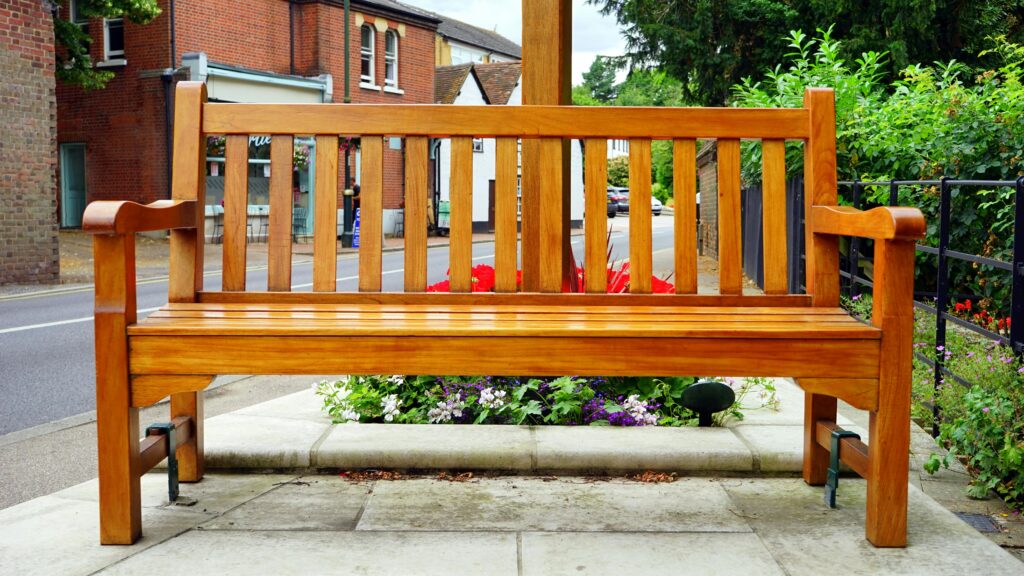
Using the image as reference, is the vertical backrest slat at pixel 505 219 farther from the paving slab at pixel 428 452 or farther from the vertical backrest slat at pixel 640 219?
the paving slab at pixel 428 452

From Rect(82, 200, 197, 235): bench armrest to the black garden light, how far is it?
6.37ft

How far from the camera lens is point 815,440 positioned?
11.2 ft

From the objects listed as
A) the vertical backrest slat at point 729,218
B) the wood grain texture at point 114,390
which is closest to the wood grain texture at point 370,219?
the wood grain texture at point 114,390

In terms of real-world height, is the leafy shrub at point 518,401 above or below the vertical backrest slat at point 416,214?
below

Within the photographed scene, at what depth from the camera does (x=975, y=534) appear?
9.66 feet

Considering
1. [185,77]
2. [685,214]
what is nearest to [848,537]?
[685,214]

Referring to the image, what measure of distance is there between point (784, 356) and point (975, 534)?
799 millimetres

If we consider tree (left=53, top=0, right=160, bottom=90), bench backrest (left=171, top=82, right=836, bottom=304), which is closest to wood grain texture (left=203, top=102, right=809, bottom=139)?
bench backrest (left=171, top=82, right=836, bottom=304)

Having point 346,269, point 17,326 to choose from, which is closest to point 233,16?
point 346,269

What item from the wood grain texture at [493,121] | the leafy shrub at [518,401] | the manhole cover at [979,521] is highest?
the wood grain texture at [493,121]

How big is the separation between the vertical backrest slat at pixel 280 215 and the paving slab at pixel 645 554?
130 cm

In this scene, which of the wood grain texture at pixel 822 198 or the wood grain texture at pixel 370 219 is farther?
the wood grain texture at pixel 370 219

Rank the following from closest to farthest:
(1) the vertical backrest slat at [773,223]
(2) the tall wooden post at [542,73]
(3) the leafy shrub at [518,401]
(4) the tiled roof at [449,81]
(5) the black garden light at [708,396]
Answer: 1. (1) the vertical backrest slat at [773,223]
2. (2) the tall wooden post at [542,73]
3. (5) the black garden light at [708,396]
4. (3) the leafy shrub at [518,401]
5. (4) the tiled roof at [449,81]

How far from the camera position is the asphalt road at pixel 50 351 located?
19.4 feet
